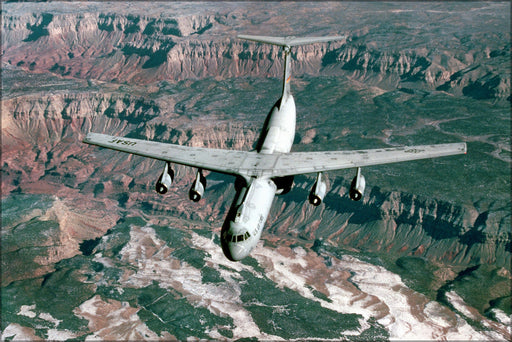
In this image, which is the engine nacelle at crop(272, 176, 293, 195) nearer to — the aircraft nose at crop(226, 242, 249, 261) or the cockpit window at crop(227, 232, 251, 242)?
the cockpit window at crop(227, 232, 251, 242)

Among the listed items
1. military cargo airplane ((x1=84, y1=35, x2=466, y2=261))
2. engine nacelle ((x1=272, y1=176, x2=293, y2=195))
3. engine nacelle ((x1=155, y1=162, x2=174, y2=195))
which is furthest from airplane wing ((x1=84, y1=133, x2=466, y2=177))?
engine nacelle ((x1=272, y1=176, x2=293, y2=195))

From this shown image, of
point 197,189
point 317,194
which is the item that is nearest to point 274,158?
point 317,194

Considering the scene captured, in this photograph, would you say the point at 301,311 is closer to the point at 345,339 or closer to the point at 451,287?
the point at 345,339

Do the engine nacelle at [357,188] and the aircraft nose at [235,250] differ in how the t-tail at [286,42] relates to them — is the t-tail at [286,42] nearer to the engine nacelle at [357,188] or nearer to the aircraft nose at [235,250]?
the engine nacelle at [357,188]

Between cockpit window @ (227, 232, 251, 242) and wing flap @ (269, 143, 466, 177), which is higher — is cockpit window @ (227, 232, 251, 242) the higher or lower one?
the lower one

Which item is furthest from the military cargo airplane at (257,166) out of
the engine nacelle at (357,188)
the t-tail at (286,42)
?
the t-tail at (286,42)

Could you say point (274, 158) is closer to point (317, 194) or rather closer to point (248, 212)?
point (317, 194)

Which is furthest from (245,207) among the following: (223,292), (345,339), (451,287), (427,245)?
(427,245)
